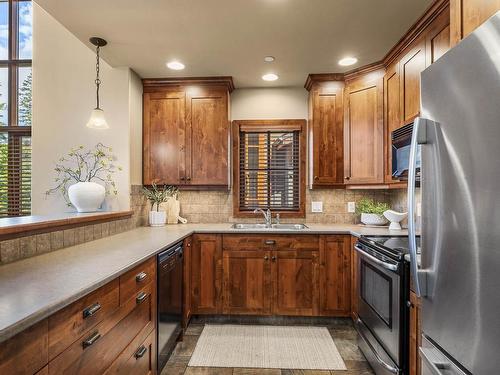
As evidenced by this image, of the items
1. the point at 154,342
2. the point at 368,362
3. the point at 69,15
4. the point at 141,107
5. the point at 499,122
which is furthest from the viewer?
the point at 141,107

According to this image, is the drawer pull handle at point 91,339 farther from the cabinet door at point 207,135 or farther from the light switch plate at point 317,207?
the light switch plate at point 317,207

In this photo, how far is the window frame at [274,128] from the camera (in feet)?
11.2

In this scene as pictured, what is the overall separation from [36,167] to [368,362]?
3433 mm

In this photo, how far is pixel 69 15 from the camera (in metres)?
2.02

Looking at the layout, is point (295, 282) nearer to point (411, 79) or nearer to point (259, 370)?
point (259, 370)

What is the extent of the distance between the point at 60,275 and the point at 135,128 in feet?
6.69

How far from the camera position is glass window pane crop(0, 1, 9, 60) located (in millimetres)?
3658

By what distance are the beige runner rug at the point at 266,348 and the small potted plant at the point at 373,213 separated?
1.18m

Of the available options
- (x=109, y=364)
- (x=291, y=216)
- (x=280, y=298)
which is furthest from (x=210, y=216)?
(x=109, y=364)

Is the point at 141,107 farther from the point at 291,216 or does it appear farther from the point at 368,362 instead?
the point at 368,362

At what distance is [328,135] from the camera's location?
10.2 ft

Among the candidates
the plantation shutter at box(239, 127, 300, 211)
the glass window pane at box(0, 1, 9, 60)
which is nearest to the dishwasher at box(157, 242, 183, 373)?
the plantation shutter at box(239, 127, 300, 211)

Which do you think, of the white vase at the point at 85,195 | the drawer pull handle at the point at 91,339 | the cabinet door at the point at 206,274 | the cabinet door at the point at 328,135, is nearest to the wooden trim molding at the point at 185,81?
the cabinet door at the point at 328,135


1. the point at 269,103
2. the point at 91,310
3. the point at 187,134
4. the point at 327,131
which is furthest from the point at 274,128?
the point at 91,310
